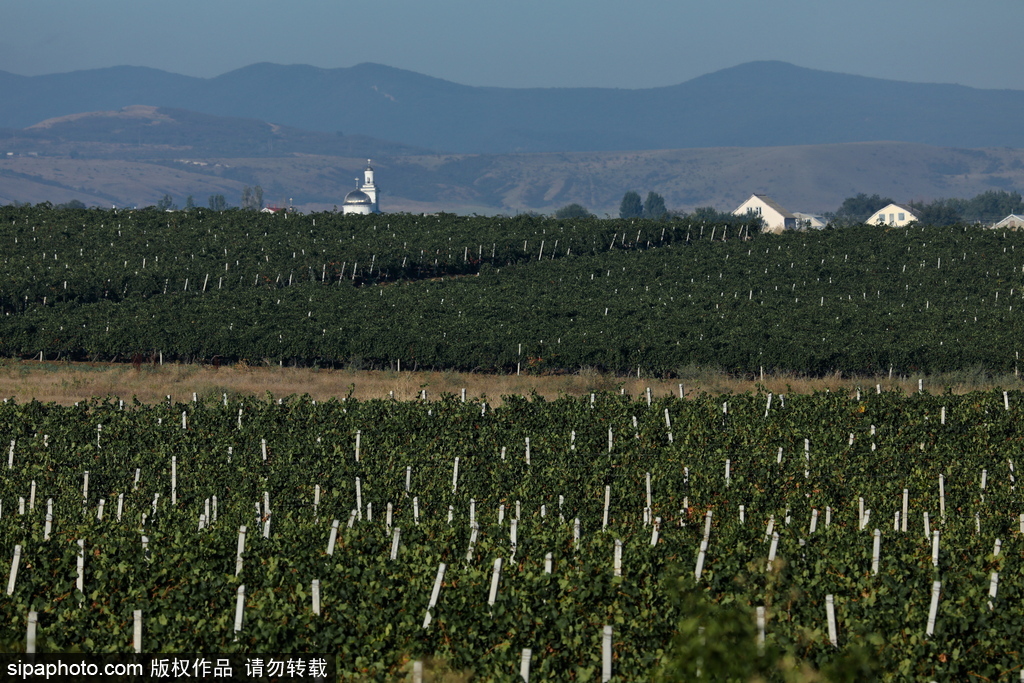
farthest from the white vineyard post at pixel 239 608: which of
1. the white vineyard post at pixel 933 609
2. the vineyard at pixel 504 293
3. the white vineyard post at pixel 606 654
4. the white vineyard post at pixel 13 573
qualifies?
the vineyard at pixel 504 293

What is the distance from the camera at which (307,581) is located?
50.4ft

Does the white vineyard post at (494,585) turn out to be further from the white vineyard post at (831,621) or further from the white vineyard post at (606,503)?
the white vineyard post at (606,503)

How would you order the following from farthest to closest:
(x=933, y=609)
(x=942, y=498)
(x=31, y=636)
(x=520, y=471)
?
1. (x=520, y=471)
2. (x=942, y=498)
3. (x=933, y=609)
4. (x=31, y=636)

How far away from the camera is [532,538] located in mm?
17672

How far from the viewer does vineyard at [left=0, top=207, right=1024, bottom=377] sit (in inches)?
1870

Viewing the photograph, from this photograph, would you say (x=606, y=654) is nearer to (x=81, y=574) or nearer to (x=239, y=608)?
(x=239, y=608)

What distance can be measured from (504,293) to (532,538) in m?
42.9

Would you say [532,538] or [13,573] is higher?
[532,538]

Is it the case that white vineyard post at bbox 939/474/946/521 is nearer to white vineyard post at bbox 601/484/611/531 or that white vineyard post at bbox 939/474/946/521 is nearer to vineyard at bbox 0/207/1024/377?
white vineyard post at bbox 601/484/611/531

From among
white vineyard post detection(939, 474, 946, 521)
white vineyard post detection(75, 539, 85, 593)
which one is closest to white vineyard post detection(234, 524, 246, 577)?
white vineyard post detection(75, 539, 85, 593)

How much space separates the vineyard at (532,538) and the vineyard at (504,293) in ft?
54.3

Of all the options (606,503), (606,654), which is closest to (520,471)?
(606,503)

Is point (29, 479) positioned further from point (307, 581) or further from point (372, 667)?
point (372, 667)

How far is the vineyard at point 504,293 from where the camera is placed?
156ft
